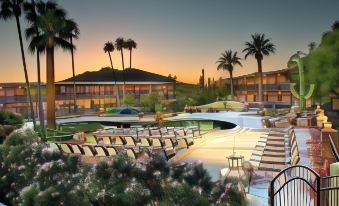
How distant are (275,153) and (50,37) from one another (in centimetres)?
1706

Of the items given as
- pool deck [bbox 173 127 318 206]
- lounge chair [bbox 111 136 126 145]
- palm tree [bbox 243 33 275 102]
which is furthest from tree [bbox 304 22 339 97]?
palm tree [bbox 243 33 275 102]

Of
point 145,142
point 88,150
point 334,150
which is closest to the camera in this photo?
point 334,150

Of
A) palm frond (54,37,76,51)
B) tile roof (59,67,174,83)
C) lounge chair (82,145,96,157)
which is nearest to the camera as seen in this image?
lounge chair (82,145,96,157)

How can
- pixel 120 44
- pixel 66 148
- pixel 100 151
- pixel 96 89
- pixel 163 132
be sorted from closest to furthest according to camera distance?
1. pixel 100 151
2. pixel 66 148
3. pixel 163 132
4. pixel 96 89
5. pixel 120 44

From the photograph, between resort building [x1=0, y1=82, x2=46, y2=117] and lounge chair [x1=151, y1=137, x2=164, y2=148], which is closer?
lounge chair [x1=151, y1=137, x2=164, y2=148]

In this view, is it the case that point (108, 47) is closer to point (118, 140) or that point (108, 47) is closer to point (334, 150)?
point (118, 140)

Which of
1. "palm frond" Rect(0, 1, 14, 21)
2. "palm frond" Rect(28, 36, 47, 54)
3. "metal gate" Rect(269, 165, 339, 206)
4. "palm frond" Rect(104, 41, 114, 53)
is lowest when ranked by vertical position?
"metal gate" Rect(269, 165, 339, 206)

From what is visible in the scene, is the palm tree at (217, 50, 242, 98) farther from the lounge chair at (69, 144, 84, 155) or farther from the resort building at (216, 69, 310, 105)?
the lounge chair at (69, 144, 84, 155)

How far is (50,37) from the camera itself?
25.4m

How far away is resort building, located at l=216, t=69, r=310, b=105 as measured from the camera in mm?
49125

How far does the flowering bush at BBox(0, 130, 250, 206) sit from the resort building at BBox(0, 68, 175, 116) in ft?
113

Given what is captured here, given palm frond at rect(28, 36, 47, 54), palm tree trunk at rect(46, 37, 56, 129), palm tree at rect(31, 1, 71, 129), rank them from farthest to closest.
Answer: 1. palm frond at rect(28, 36, 47, 54)
2. palm tree trunk at rect(46, 37, 56, 129)
3. palm tree at rect(31, 1, 71, 129)

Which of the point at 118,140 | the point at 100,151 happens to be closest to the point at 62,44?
the point at 118,140

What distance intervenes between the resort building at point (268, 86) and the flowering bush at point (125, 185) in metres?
41.8
